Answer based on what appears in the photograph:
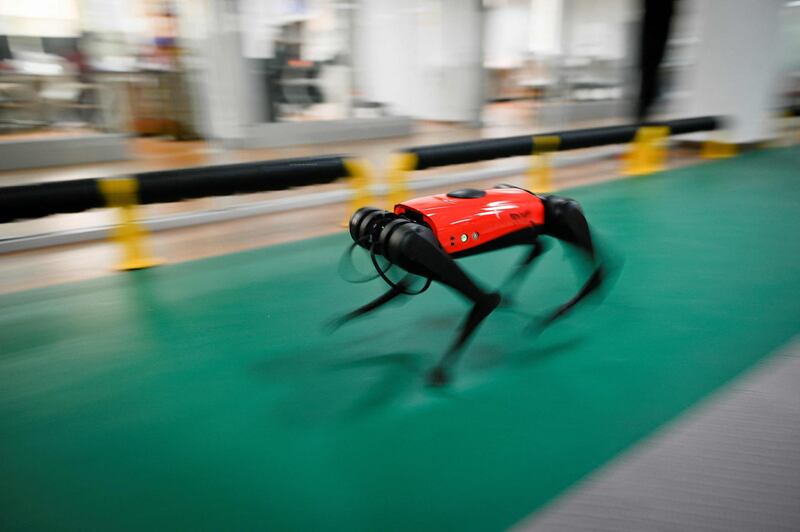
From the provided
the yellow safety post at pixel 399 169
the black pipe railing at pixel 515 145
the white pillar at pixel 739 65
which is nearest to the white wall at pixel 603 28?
the white pillar at pixel 739 65

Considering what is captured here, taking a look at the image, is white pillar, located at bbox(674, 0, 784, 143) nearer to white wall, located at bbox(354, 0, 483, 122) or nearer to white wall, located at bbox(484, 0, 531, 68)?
white wall, located at bbox(354, 0, 483, 122)

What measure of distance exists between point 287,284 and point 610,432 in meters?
1.69

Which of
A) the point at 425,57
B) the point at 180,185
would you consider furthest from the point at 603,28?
the point at 180,185

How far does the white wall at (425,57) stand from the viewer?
9.38 metres

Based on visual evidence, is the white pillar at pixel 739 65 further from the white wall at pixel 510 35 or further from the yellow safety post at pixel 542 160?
the white wall at pixel 510 35

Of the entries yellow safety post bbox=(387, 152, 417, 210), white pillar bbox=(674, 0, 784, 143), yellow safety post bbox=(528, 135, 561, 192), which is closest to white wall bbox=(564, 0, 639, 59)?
white pillar bbox=(674, 0, 784, 143)

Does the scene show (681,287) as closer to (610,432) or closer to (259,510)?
(610,432)

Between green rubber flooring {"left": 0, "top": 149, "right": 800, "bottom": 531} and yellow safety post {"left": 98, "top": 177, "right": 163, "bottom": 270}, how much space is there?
19 centimetres

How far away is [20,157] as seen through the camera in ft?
17.8

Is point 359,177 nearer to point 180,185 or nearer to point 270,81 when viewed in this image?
point 180,185

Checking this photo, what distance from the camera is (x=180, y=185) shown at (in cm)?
297

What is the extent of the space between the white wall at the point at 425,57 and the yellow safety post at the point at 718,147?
3.89m

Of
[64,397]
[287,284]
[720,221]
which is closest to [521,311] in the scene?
[287,284]

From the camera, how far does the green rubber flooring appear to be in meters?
1.31
